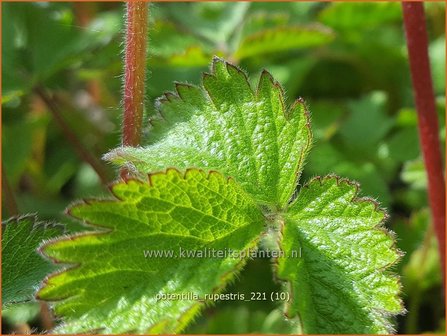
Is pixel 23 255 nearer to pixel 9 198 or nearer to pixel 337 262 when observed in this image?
pixel 9 198

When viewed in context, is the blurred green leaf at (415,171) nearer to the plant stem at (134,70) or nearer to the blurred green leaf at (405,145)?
the blurred green leaf at (405,145)

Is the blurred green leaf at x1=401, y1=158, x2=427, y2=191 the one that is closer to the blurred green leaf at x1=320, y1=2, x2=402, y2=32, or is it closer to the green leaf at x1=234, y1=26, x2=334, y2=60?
the green leaf at x1=234, y1=26, x2=334, y2=60

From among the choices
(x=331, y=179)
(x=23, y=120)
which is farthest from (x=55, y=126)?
(x=331, y=179)

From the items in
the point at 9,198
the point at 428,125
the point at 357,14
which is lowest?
the point at 9,198

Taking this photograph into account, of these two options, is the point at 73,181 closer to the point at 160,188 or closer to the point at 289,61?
the point at 289,61

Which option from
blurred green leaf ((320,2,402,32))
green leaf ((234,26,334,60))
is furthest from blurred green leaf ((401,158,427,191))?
blurred green leaf ((320,2,402,32))

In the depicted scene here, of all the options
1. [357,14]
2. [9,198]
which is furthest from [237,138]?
[357,14]
